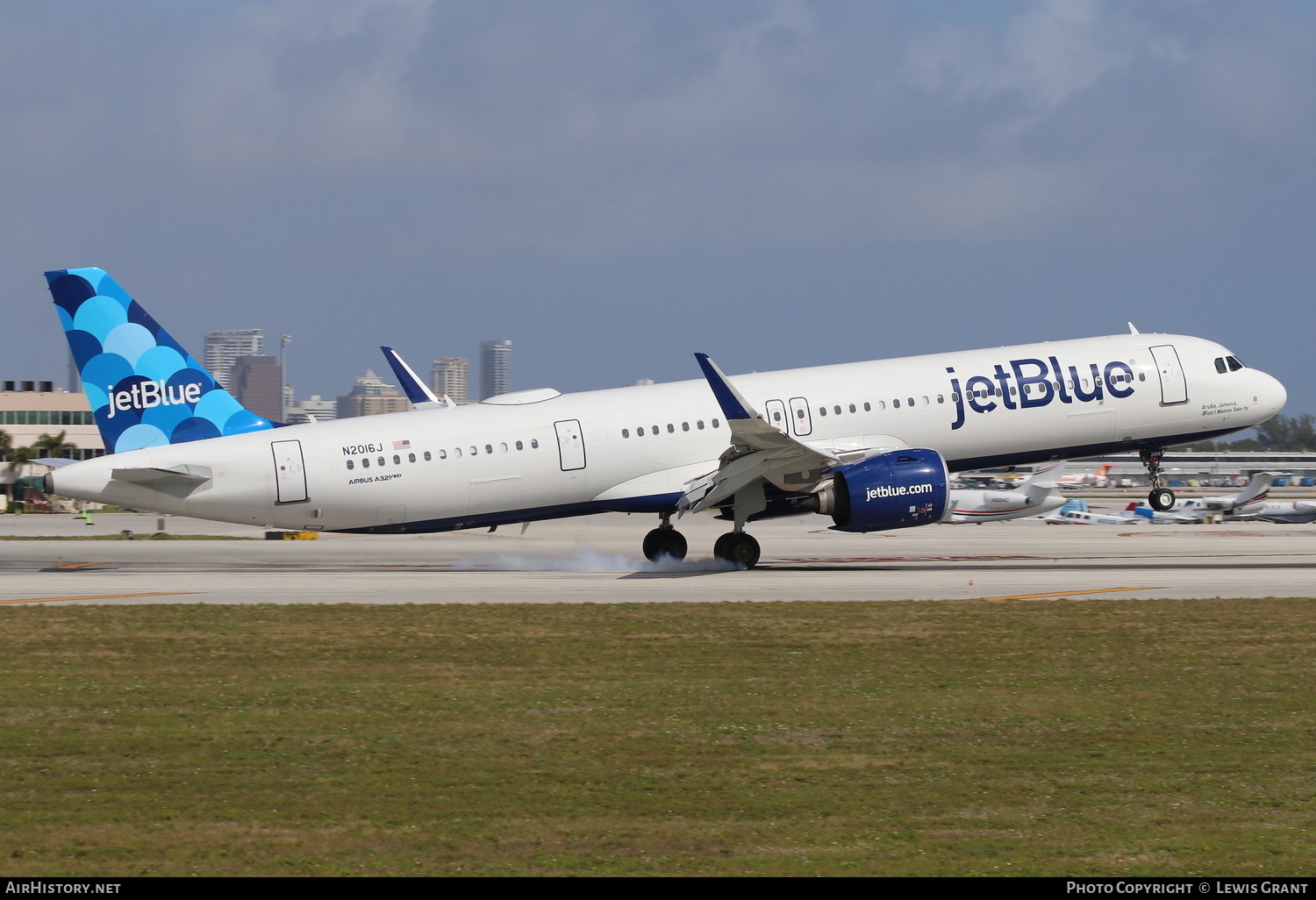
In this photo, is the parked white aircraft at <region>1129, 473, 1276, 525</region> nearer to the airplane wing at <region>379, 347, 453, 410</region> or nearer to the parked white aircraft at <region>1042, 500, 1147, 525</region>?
the parked white aircraft at <region>1042, 500, 1147, 525</region>

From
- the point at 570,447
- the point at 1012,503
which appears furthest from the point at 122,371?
the point at 1012,503

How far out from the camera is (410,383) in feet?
126

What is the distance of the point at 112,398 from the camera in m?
30.6

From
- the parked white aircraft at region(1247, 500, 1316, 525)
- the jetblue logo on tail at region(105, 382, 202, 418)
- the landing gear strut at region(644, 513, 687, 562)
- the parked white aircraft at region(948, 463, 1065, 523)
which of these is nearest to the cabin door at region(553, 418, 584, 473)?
the landing gear strut at region(644, 513, 687, 562)

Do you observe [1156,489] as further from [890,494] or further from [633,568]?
[633,568]

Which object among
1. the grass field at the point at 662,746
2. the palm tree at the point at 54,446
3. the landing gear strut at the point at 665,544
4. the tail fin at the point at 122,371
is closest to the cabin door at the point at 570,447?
the landing gear strut at the point at 665,544

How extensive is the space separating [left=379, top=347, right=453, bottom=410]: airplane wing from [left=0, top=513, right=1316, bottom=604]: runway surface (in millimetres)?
4968

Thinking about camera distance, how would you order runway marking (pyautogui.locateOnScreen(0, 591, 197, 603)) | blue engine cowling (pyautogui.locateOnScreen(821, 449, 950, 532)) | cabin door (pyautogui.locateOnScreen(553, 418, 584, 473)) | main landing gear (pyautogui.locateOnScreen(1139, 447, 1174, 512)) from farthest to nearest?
main landing gear (pyautogui.locateOnScreen(1139, 447, 1174, 512)) < cabin door (pyautogui.locateOnScreen(553, 418, 584, 473)) < blue engine cowling (pyautogui.locateOnScreen(821, 449, 950, 532)) < runway marking (pyautogui.locateOnScreen(0, 591, 197, 603))

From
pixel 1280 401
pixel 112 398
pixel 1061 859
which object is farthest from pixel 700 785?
pixel 1280 401

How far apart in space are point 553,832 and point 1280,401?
107 ft

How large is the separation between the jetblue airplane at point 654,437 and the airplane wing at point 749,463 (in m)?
0.05

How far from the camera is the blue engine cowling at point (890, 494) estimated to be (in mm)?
30016

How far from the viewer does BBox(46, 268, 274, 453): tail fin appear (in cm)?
3064

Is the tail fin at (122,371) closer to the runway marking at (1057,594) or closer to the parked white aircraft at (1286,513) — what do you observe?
the runway marking at (1057,594)
